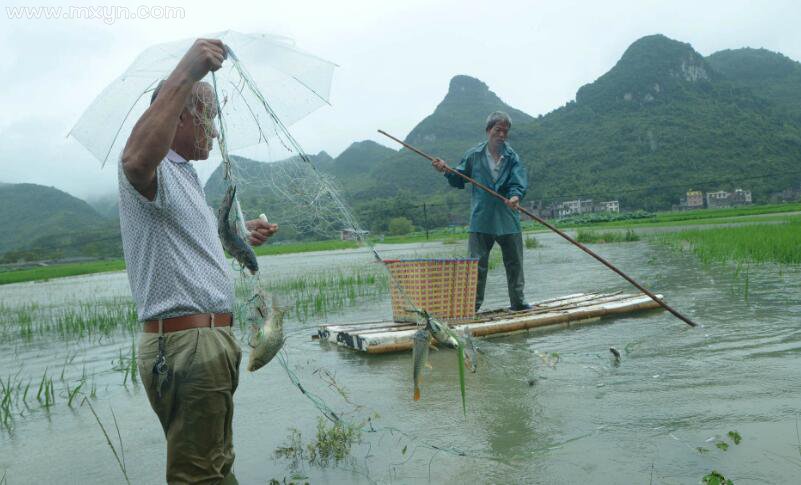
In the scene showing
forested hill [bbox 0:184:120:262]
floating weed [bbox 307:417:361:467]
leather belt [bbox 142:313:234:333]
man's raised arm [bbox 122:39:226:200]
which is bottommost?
floating weed [bbox 307:417:361:467]

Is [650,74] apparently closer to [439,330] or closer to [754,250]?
[754,250]

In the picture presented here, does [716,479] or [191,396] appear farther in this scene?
[716,479]

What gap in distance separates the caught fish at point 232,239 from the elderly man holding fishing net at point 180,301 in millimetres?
230

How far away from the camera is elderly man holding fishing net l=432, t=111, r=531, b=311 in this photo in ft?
18.4

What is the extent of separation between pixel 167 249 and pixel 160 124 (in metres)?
0.36

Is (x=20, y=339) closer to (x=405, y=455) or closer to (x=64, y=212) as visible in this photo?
(x=405, y=455)

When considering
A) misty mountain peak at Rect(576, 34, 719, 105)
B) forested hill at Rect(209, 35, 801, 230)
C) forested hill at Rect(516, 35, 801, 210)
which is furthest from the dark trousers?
misty mountain peak at Rect(576, 34, 719, 105)

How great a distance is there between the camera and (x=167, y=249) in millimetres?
1687

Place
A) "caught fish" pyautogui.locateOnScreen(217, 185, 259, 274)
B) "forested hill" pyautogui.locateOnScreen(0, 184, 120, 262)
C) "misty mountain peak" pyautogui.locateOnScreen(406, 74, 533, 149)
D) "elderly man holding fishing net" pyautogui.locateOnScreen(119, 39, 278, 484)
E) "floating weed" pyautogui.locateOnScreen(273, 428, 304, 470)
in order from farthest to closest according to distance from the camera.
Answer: "misty mountain peak" pyautogui.locateOnScreen(406, 74, 533, 149), "forested hill" pyautogui.locateOnScreen(0, 184, 120, 262), "floating weed" pyautogui.locateOnScreen(273, 428, 304, 470), "caught fish" pyautogui.locateOnScreen(217, 185, 259, 274), "elderly man holding fishing net" pyautogui.locateOnScreen(119, 39, 278, 484)

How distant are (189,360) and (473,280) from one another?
375cm

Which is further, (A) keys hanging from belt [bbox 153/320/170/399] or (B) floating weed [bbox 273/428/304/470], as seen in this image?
(B) floating weed [bbox 273/428/304/470]

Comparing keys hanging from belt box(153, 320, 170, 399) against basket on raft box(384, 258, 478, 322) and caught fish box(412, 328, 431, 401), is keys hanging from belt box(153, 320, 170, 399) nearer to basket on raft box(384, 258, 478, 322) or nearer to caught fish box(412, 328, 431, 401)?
caught fish box(412, 328, 431, 401)

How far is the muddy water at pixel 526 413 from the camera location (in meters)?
2.38

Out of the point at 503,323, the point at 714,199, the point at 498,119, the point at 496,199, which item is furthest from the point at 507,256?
the point at 714,199
